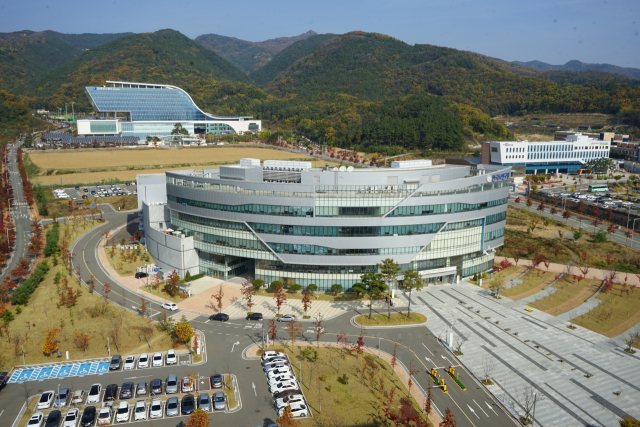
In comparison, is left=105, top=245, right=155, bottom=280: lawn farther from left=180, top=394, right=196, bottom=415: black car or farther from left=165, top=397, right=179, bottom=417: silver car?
left=180, top=394, right=196, bottom=415: black car

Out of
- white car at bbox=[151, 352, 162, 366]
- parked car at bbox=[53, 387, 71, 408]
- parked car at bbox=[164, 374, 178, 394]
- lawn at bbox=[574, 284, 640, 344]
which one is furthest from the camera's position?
lawn at bbox=[574, 284, 640, 344]

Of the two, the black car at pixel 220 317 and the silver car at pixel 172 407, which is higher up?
the black car at pixel 220 317

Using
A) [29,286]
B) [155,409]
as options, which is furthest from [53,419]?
[29,286]

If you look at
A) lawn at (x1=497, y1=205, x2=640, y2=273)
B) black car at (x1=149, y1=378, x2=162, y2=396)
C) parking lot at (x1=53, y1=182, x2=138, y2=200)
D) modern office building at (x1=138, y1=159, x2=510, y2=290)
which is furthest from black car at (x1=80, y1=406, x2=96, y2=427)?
parking lot at (x1=53, y1=182, x2=138, y2=200)

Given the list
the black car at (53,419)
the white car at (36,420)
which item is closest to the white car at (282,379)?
the black car at (53,419)

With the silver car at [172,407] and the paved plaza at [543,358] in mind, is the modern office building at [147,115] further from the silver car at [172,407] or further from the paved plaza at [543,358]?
the silver car at [172,407]

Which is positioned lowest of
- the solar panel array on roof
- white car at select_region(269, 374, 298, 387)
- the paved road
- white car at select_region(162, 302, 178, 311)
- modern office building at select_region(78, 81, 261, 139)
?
white car at select_region(269, 374, 298, 387)
